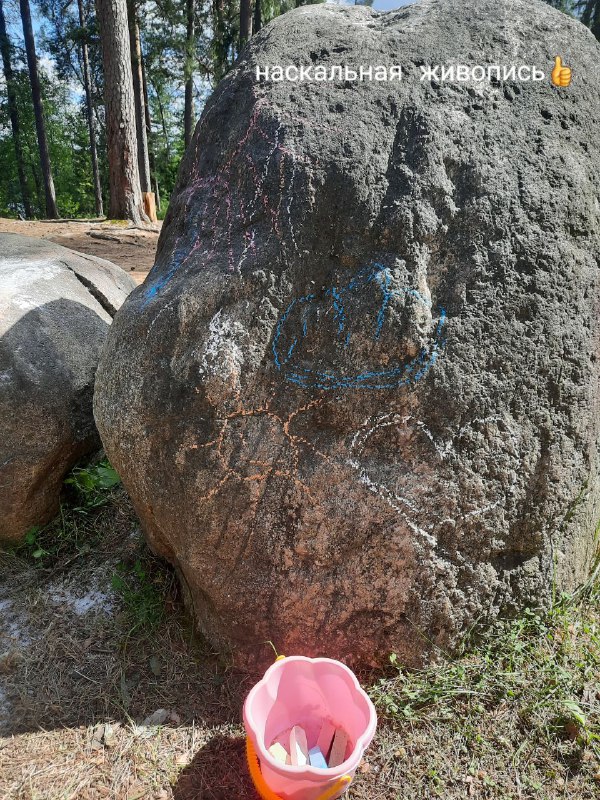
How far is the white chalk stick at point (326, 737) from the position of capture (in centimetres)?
167

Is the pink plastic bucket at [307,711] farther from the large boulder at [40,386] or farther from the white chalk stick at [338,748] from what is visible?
the large boulder at [40,386]

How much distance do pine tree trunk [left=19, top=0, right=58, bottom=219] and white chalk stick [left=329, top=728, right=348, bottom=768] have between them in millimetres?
14556

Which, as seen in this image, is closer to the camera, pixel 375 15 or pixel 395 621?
pixel 395 621

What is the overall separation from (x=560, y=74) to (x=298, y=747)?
2212 mm

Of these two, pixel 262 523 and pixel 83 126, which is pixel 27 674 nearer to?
pixel 262 523

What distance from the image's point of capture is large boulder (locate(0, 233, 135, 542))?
8.08ft

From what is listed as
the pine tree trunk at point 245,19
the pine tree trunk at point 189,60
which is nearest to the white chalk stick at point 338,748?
the pine tree trunk at point 245,19

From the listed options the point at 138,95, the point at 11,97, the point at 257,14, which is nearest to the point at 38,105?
the point at 138,95

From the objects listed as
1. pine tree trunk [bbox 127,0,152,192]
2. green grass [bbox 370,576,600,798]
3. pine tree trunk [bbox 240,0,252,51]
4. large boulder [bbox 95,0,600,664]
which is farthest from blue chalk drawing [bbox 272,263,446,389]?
pine tree trunk [bbox 240,0,252,51]

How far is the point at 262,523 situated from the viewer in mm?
1806

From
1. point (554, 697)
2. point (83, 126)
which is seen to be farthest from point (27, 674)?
point (83, 126)

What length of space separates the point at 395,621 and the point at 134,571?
1083mm

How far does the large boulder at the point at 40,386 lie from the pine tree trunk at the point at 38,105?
41.2 ft

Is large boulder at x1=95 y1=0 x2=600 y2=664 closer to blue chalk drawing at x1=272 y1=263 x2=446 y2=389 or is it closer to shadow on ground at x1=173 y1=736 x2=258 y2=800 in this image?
blue chalk drawing at x1=272 y1=263 x2=446 y2=389
